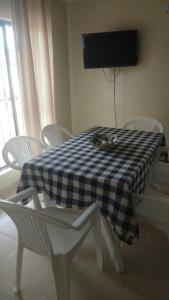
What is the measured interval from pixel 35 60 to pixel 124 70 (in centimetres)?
124

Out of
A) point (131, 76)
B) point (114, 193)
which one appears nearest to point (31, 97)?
point (131, 76)

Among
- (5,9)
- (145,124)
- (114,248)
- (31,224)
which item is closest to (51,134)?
(145,124)

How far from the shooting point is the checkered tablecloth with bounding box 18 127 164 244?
130cm

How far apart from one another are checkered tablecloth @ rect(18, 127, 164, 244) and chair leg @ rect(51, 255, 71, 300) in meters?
0.35

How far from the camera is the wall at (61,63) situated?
313 centimetres

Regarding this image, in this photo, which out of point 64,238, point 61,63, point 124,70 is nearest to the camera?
point 64,238

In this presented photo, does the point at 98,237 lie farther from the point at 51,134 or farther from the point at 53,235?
the point at 51,134

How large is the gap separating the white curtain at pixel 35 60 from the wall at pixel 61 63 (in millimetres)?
276

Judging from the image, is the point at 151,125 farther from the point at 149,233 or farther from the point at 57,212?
the point at 57,212

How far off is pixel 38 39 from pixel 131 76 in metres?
1.33

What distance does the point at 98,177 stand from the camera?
1.35 meters

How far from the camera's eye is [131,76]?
3.13 m

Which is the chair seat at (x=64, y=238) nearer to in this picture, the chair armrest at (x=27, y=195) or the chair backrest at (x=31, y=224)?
the chair backrest at (x=31, y=224)

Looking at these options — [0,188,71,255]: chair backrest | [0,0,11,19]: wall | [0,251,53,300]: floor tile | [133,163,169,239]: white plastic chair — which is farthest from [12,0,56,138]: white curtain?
[133,163,169,239]: white plastic chair
